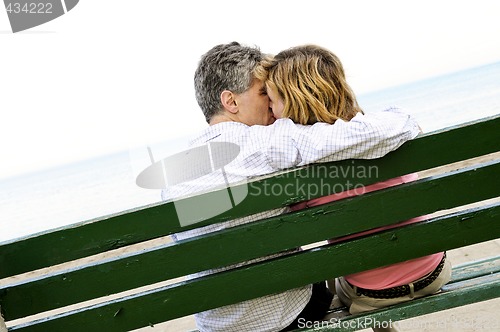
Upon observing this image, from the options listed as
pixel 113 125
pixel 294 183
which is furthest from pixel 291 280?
pixel 113 125

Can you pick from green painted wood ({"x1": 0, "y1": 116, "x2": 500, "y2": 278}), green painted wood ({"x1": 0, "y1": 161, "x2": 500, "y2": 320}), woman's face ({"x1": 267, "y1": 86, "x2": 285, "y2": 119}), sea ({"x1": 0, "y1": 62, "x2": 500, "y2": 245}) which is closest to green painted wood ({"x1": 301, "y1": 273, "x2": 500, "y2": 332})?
green painted wood ({"x1": 0, "y1": 161, "x2": 500, "y2": 320})

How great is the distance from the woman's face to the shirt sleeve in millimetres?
357

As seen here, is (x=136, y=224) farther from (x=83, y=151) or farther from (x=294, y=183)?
(x=83, y=151)

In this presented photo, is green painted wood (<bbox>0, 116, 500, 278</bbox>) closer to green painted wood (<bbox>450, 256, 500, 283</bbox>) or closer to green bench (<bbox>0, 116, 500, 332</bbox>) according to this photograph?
green bench (<bbox>0, 116, 500, 332</bbox>)

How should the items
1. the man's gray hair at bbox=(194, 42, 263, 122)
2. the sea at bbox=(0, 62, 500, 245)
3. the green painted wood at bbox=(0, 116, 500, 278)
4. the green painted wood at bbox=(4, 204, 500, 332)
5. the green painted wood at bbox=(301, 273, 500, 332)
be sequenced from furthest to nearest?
the sea at bbox=(0, 62, 500, 245) < the man's gray hair at bbox=(194, 42, 263, 122) < the green painted wood at bbox=(301, 273, 500, 332) < the green painted wood at bbox=(4, 204, 500, 332) < the green painted wood at bbox=(0, 116, 500, 278)

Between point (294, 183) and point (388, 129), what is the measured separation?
36 centimetres

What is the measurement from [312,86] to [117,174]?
33.1 metres

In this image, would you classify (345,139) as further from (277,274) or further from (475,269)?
(475,269)

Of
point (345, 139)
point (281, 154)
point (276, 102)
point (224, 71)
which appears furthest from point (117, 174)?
point (345, 139)

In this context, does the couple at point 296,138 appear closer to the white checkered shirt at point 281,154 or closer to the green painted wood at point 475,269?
the white checkered shirt at point 281,154

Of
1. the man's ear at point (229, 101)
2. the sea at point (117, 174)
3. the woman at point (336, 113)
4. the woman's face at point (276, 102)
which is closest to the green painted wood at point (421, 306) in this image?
the woman at point (336, 113)

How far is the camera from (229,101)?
261 centimetres

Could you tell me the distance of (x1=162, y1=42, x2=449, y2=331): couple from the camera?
197 centimetres

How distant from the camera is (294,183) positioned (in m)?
1.94
